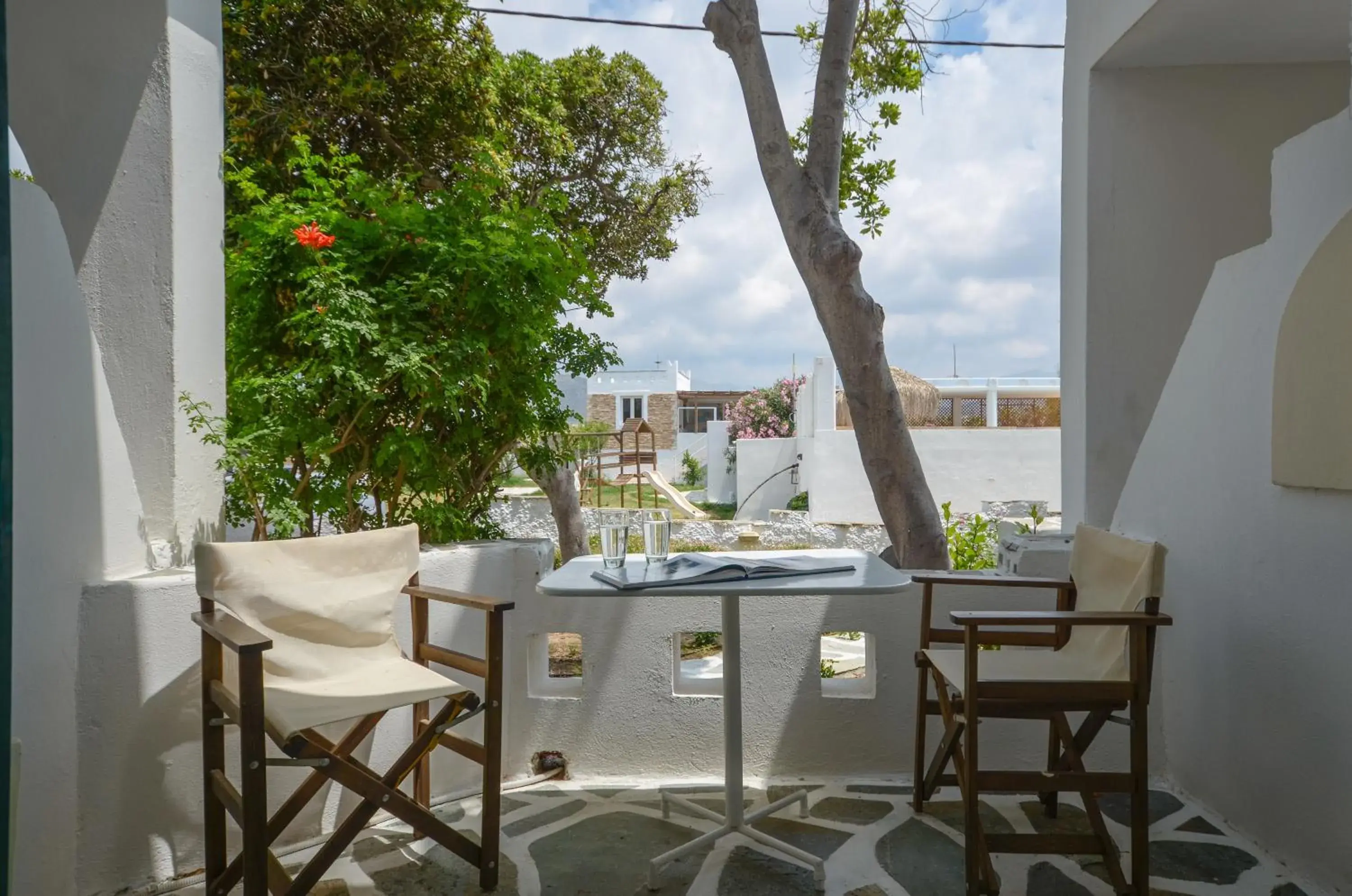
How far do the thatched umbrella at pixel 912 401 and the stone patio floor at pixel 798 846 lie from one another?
431 inches

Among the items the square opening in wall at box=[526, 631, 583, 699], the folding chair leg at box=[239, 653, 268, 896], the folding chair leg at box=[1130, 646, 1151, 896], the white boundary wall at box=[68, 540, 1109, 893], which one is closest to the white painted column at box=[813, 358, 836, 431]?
the white boundary wall at box=[68, 540, 1109, 893]

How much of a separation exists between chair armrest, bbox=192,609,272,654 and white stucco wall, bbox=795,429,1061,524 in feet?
37.7

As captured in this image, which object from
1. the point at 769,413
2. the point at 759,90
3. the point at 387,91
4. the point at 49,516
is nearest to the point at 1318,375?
the point at 759,90

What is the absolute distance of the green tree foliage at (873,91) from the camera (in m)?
5.53

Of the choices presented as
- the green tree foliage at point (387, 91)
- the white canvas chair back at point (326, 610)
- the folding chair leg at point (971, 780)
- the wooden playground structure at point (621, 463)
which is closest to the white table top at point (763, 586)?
the folding chair leg at point (971, 780)

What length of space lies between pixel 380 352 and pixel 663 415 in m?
19.2

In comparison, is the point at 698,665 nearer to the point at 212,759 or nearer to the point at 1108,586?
the point at 1108,586

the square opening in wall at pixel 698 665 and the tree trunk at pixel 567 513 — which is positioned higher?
the tree trunk at pixel 567 513

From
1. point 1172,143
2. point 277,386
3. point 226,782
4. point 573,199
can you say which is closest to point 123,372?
point 277,386

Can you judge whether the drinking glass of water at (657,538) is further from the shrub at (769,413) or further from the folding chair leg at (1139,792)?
the shrub at (769,413)

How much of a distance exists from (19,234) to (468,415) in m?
1.31

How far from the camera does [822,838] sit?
269 cm

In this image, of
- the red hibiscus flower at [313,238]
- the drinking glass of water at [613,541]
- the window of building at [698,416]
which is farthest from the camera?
the window of building at [698,416]

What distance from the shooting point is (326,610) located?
98.7 inches
